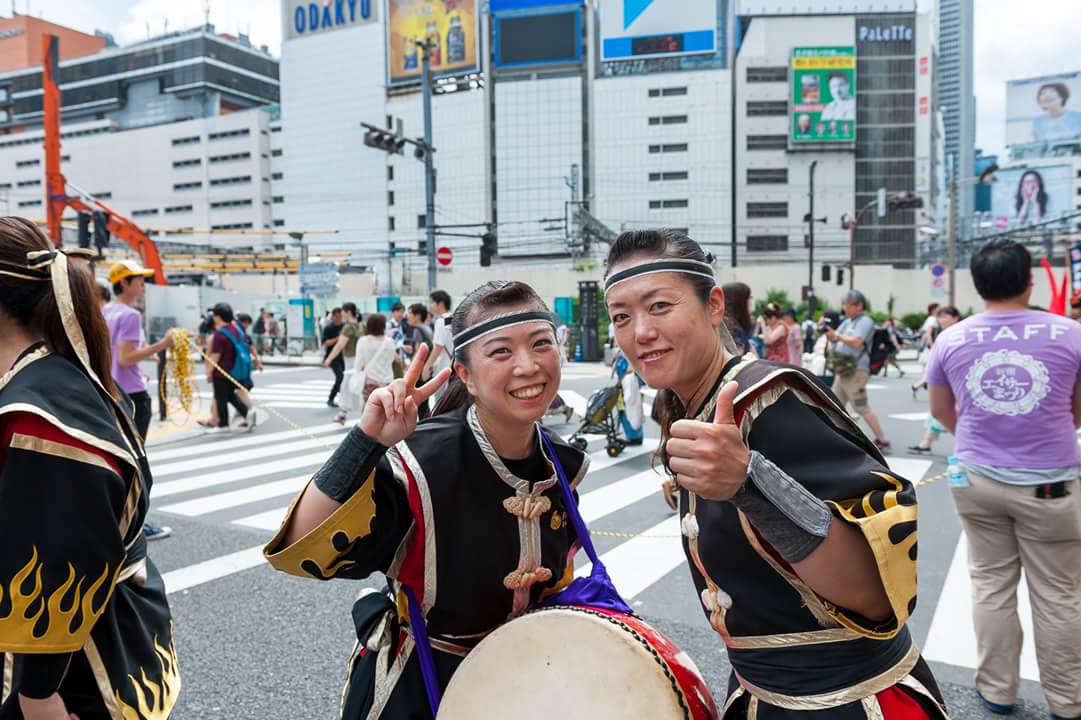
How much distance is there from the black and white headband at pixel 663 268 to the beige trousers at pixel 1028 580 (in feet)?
7.31

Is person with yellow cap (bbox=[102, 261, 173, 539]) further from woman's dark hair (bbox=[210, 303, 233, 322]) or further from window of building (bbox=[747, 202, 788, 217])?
window of building (bbox=[747, 202, 788, 217])

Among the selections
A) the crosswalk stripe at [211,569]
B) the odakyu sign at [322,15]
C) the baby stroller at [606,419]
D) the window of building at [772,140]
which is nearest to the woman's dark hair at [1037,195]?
the window of building at [772,140]

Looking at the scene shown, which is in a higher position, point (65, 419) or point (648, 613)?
point (65, 419)

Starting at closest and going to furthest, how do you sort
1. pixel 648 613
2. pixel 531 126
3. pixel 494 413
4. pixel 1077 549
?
pixel 494 413, pixel 1077 549, pixel 648 613, pixel 531 126

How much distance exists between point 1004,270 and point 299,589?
420 cm

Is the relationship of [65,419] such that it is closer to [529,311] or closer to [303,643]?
[529,311]

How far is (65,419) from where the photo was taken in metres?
1.57

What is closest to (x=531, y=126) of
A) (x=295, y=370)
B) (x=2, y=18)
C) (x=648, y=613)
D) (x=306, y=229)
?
(x=306, y=229)

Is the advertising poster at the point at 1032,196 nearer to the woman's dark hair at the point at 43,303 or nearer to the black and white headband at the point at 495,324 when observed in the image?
the black and white headband at the point at 495,324

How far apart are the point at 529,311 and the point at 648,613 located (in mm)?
2963

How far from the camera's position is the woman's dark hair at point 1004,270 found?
3.16 metres

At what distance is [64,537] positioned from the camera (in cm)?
151

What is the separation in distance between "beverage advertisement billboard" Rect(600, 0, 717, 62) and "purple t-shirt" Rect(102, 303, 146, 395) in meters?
60.4

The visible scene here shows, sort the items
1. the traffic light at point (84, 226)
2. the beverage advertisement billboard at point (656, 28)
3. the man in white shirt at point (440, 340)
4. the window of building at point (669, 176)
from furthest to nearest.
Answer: the window of building at point (669, 176) < the beverage advertisement billboard at point (656, 28) < the traffic light at point (84, 226) < the man in white shirt at point (440, 340)
